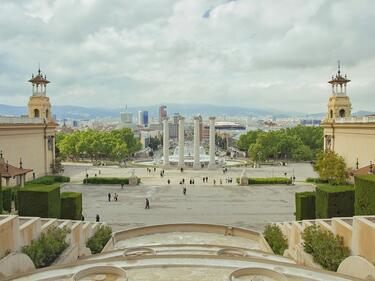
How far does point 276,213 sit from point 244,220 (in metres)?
4.04

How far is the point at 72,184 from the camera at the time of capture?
5297cm

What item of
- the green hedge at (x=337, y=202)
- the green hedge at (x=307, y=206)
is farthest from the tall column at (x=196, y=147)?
the green hedge at (x=337, y=202)

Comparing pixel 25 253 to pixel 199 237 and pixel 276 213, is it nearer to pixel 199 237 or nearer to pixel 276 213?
pixel 199 237

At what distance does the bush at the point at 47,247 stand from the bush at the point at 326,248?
30.4 feet

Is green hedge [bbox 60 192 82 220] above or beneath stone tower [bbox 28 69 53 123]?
beneath

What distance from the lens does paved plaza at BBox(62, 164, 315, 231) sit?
105 feet

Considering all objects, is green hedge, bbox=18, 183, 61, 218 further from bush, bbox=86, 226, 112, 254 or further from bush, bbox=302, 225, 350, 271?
bush, bbox=302, 225, 350, 271

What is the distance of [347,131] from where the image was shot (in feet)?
186

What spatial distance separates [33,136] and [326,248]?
51.1 metres

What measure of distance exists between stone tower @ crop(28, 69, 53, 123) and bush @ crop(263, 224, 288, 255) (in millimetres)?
49496

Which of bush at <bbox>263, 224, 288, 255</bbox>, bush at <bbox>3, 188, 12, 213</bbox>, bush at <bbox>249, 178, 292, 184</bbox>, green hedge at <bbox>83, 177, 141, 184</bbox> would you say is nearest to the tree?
bush at <bbox>249, 178, 292, 184</bbox>

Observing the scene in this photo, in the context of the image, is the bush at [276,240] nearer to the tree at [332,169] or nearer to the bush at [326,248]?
the bush at [326,248]

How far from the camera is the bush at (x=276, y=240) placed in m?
20.5

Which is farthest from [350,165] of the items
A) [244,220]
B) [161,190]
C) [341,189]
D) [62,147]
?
[62,147]
